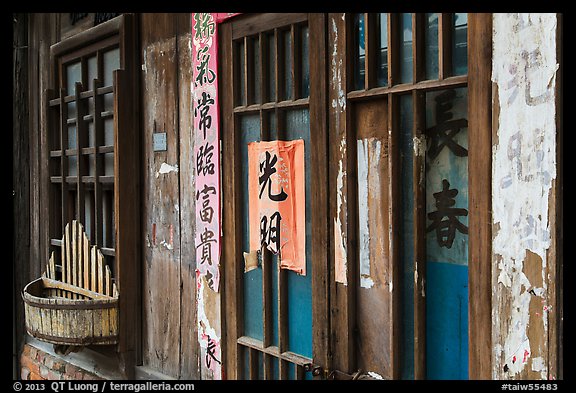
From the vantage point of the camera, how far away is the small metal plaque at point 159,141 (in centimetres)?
376

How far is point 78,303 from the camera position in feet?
12.4

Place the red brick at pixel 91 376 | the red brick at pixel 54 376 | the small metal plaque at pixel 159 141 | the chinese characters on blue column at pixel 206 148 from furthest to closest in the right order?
the red brick at pixel 54 376
the red brick at pixel 91 376
the small metal plaque at pixel 159 141
the chinese characters on blue column at pixel 206 148

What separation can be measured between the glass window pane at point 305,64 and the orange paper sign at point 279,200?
0.24 m

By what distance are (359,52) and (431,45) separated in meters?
0.38

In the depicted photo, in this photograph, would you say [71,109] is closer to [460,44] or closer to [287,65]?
[287,65]

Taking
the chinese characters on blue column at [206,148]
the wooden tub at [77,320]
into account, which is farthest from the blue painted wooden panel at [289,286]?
the wooden tub at [77,320]

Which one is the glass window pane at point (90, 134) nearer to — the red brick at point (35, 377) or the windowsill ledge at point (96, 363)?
the windowsill ledge at point (96, 363)

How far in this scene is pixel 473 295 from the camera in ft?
7.06

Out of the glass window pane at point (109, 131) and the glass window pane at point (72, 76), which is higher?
the glass window pane at point (72, 76)

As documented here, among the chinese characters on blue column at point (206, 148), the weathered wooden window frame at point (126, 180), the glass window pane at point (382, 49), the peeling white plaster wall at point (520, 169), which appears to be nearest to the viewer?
the peeling white plaster wall at point (520, 169)

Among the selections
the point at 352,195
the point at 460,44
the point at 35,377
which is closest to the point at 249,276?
the point at 352,195
